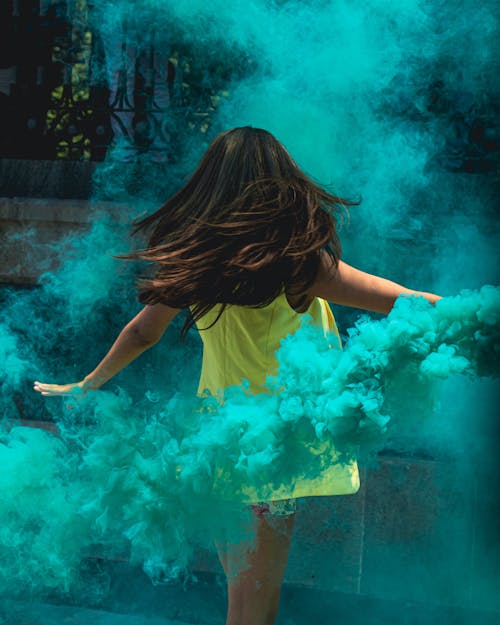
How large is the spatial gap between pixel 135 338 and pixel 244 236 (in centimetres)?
55

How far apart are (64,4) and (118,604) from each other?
3504 millimetres

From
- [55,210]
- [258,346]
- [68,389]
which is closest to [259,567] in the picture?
[258,346]

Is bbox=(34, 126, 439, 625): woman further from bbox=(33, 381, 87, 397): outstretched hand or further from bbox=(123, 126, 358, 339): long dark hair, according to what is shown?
bbox=(33, 381, 87, 397): outstretched hand

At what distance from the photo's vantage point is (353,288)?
95.6 inches

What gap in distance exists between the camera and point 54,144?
5.27 metres

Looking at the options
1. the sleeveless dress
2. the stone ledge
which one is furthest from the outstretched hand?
the stone ledge

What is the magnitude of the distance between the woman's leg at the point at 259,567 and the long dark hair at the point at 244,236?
25.8 inches

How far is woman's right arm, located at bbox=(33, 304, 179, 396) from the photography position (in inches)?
103

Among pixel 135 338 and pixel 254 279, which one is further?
pixel 135 338

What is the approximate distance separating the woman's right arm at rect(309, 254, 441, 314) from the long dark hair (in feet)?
0.09

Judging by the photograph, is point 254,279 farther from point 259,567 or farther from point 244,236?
point 259,567

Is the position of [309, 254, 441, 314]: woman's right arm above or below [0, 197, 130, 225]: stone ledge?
above

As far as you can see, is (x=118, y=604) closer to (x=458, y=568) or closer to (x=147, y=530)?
(x=458, y=568)

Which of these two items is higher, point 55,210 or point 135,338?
point 135,338
